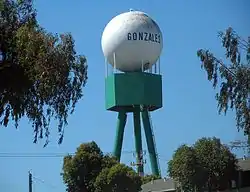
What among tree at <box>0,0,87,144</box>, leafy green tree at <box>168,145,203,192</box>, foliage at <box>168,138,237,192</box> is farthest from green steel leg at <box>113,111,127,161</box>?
tree at <box>0,0,87,144</box>

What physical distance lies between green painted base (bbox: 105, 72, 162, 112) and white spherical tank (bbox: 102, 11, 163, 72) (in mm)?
1533

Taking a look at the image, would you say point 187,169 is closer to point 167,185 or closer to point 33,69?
point 167,185

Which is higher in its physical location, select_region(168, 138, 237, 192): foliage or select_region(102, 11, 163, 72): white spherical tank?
select_region(102, 11, 163, 72): white spherical tank

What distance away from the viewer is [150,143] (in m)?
78.4

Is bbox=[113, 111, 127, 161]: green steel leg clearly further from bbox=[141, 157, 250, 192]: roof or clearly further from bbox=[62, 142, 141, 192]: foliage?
bbox=[62, 142, 141, 192]: foliage

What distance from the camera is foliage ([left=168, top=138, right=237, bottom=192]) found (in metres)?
51.7

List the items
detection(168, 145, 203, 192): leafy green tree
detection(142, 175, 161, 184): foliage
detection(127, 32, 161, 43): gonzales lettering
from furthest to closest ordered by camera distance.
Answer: detection(142, 175, 161, 184): foliage < detection(127, 32, 161, 43): gonzales lettering < detection(168, 145, 203, 192): leafy green tree

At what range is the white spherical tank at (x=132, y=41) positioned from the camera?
70.5 m

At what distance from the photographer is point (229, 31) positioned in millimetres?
28094

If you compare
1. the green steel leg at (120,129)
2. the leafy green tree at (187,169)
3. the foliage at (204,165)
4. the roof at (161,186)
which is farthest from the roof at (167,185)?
the green steel leg at (120,129)

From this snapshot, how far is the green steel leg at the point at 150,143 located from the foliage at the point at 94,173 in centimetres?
1837

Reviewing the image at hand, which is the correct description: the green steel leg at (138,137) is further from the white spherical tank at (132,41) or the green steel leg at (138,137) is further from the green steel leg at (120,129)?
the white spherical tank at (132,41)

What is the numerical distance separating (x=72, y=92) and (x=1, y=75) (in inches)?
94.4

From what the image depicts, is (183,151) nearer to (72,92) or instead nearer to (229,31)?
(229,31)
